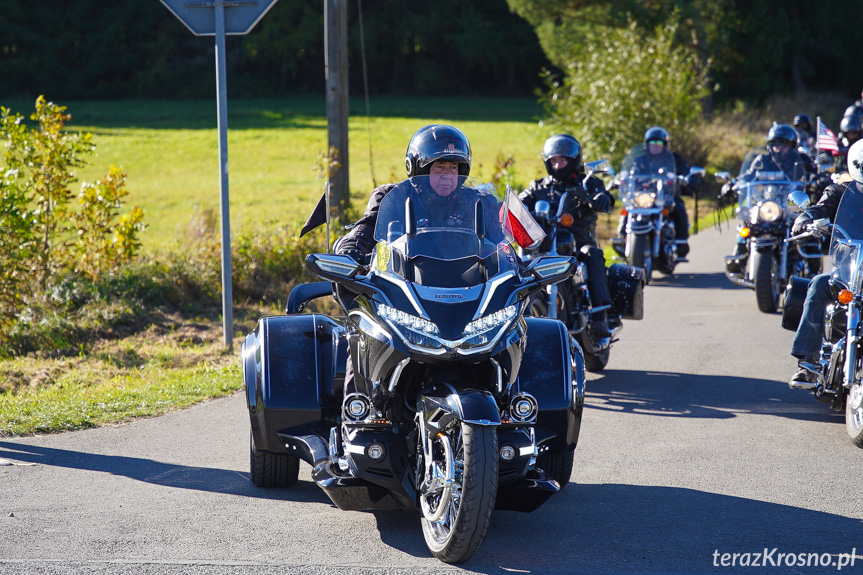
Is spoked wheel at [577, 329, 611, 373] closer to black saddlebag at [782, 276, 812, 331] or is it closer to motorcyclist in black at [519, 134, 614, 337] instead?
motorcyclist in black at [519, 134, 614, 337]

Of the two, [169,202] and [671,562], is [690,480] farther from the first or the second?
[169,202]

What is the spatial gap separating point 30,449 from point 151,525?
1772 mm

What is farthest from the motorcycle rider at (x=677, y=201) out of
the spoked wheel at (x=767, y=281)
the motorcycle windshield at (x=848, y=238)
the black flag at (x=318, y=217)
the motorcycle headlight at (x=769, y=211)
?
the black flag at (x=318, y=217)

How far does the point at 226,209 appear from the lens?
912 cm

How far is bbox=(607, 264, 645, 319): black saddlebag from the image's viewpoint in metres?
8.75

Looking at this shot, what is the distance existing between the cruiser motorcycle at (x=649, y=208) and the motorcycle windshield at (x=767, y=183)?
1441 mm

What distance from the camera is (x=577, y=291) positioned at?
8570 millimetres

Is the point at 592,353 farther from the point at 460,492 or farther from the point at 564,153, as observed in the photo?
the point at 460,492

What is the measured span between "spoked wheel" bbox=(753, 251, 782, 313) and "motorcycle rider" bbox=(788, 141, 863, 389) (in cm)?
399

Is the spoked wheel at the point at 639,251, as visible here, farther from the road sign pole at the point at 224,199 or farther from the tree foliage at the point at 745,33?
the tree foliage at the point at 745,33

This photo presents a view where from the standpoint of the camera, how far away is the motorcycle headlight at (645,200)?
13359mm

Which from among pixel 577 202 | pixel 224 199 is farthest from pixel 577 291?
pixel 224 199

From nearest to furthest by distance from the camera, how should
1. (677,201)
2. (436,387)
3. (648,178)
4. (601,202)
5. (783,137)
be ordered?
1. (436,387)
2. (601,202)
3. (783,137)
4. (648,178)
5. (677,201)

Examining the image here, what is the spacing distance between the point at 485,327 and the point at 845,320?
359 centimetres
